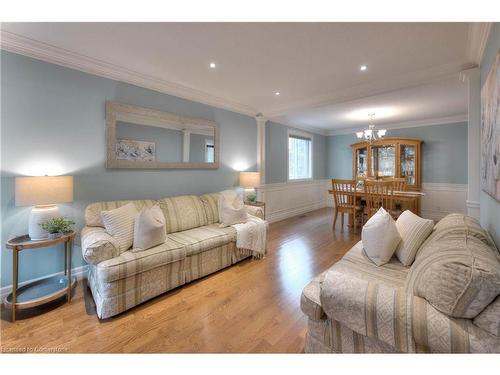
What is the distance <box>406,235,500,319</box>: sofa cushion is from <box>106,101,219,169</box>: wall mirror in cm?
292

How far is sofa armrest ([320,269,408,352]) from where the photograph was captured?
3.18 ft

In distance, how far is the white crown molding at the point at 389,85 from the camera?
250 centimetres

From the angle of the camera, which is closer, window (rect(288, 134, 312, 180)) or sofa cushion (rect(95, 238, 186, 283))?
sofa cushion (rect(95, 238, 186, 283))

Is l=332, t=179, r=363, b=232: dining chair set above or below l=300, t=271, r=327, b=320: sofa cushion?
above

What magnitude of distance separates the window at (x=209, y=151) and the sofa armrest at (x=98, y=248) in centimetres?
193

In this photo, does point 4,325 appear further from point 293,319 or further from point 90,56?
point 90,56

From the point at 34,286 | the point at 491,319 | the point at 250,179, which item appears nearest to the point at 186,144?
the point at 250,179

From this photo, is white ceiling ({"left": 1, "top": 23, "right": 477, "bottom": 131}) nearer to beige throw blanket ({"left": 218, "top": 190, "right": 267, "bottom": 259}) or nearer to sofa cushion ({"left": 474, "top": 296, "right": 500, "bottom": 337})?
beige throw blanket ({"left": 218, "top": 190, "right": 267, "bottom": 259})

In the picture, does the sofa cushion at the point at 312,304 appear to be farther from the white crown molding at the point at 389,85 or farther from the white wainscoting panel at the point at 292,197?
the white wainscoting panel at the point at 292,197

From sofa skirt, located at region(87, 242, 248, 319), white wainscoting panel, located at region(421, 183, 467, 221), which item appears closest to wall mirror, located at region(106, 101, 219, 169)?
sofa skirt, located at region(87, 242, 248, 319)

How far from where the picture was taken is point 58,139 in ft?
7.38

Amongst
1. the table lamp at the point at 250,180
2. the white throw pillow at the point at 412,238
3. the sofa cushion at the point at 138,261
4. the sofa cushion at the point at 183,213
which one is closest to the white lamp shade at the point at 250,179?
the table lamp at the point at 250,180

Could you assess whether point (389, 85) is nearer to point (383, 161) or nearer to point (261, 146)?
point (261, 146)

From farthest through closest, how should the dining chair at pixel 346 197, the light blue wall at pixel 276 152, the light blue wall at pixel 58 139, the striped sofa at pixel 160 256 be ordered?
the light blue wall at pixel 276 152 < the dining chair at pixel 346 197 < the light blue wall at pixel 58 139 < the striped sofa at pixel 160 256
